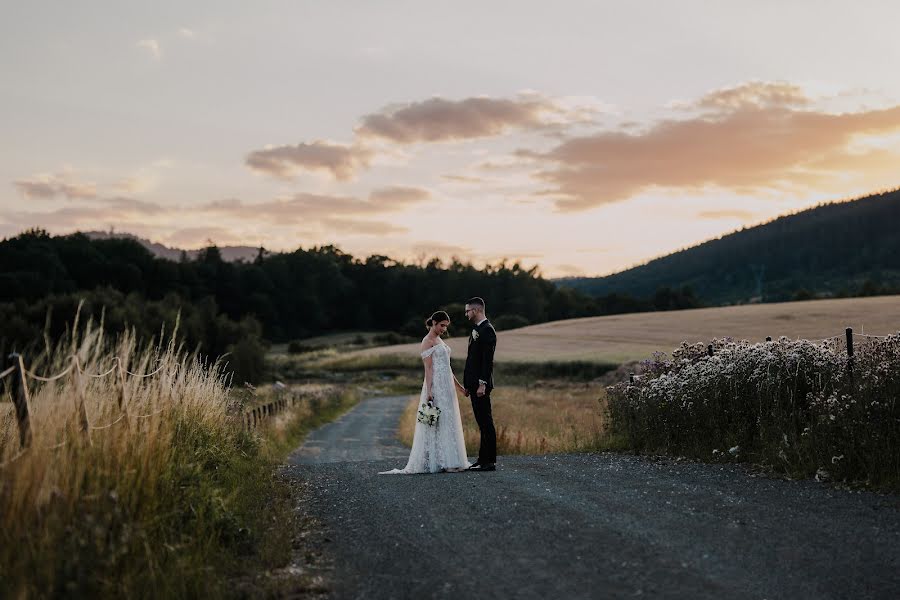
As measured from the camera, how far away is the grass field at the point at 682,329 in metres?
56.2

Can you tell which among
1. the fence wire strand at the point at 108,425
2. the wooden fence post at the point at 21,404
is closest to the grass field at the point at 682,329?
the fence wire strand at the point at 108,425

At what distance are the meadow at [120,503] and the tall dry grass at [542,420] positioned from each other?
9.19m

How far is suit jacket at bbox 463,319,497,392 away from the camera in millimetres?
13164

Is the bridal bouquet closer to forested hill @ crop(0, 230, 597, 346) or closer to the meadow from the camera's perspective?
the meadow

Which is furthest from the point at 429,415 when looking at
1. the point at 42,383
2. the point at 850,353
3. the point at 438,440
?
the point at 42,383

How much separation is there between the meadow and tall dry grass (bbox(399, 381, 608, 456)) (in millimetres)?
9194

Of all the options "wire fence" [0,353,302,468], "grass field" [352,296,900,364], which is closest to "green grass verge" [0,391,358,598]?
"wire fence" [0,353,302,468]

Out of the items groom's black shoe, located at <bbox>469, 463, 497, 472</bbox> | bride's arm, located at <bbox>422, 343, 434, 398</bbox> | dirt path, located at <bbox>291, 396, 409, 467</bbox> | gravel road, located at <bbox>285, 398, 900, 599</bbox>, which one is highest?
bride's arm, located at <bbox>422, 343, 434, 398</bbox>

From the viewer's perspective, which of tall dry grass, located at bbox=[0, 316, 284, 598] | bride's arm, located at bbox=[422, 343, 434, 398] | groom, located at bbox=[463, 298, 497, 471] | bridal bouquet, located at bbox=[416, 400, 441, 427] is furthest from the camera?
bride's arm, located at bbox=[422, 343, 434, 398]

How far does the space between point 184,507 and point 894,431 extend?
827 centimetres

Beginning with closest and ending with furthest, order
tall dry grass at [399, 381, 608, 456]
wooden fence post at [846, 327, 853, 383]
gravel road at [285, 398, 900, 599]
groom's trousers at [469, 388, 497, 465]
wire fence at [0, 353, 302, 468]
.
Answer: gravel road at [285, 398, 900, 599] < wire fence at [0, 353, 302, 468] < wooden fence post at [846, 327, 853, 383] < groom's trousers at [469, 388, 497, 465] < tall dry grass at [399, 381, 608, 456]

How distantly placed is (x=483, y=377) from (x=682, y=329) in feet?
192

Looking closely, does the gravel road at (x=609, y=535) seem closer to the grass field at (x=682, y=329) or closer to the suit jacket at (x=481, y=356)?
the suit jacket at (x=481, y=356)

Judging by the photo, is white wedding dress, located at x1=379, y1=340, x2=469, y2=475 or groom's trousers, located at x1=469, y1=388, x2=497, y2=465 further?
white wedding dress, located at x1=379, y1=340, x2=469, y2=475
